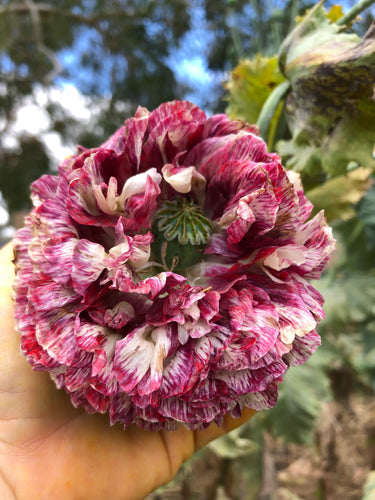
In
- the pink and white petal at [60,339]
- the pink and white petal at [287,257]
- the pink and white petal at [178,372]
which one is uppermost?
the pink and white petal at [287,257]

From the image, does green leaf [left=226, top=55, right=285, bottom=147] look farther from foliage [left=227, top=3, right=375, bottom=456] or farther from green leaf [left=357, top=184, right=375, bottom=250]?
green leaf [left=357, top=184, right=375, bottom=250]

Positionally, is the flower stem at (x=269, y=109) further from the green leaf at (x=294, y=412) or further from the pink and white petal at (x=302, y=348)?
the green leaf at (x=294, y=412)

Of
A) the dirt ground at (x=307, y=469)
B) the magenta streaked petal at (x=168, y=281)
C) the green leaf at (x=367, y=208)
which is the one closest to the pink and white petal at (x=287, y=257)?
the magenta streaked petal at (x=168, y=281)

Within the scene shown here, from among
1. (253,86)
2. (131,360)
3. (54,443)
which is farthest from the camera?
(253,86)

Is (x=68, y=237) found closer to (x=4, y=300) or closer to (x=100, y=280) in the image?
(x=100, y=280)

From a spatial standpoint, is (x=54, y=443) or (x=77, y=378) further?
(x=54, y=443)

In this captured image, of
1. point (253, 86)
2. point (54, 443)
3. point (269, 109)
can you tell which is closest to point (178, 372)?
point (54, 443)

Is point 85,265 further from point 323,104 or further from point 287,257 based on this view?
point 323,104

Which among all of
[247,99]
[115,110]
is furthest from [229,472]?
[115,110]
